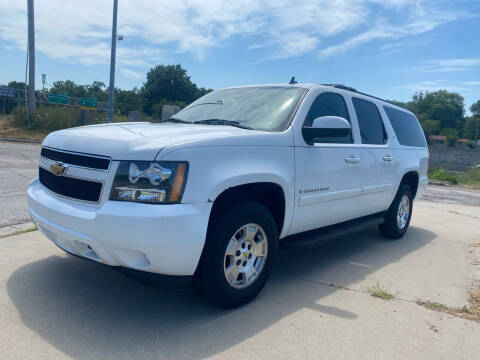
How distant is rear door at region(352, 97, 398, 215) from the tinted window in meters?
0.45

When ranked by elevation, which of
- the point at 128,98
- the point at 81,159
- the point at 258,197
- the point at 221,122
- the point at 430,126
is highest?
the point at 430,126

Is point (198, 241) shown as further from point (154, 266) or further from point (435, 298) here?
point (435, 298)

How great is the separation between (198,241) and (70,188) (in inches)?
41.3

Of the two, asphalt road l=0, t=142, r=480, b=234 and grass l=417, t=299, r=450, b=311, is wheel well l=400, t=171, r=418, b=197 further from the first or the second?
asphalt road l=0, t=142, r=480, b=234

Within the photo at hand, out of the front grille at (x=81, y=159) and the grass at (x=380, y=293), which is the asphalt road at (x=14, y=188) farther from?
the grass at (x=380, y=293)

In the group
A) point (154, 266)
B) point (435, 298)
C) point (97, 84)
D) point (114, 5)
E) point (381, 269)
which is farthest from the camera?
point (97, 84)

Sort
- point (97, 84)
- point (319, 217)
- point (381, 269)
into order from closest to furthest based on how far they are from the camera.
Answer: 1. point (319, 217)
2. point (381, 269)
3. point (97, 84)

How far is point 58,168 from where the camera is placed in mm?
3109

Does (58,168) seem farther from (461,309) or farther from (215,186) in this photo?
(461,309)

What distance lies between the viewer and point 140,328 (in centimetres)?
287

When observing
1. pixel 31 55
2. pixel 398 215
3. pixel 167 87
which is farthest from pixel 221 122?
pixel 167 87

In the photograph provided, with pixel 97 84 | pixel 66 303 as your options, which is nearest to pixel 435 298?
pixel 66 303

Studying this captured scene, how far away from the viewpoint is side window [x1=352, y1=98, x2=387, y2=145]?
486 centimetres

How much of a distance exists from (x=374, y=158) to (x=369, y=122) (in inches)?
19.9
